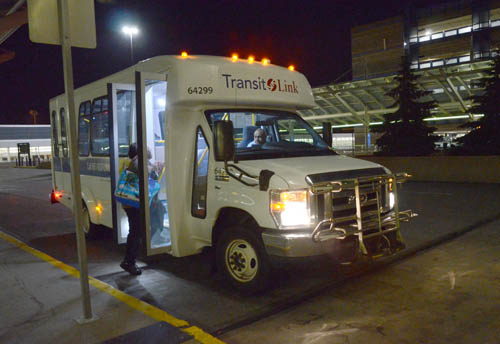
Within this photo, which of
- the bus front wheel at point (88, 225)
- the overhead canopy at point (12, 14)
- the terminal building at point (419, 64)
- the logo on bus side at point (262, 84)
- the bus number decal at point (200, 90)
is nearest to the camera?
the bus number decal at point (200, 90)

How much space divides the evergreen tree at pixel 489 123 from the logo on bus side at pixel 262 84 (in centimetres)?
1585

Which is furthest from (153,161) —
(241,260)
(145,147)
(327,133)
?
(327,133)

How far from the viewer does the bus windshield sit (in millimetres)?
5641

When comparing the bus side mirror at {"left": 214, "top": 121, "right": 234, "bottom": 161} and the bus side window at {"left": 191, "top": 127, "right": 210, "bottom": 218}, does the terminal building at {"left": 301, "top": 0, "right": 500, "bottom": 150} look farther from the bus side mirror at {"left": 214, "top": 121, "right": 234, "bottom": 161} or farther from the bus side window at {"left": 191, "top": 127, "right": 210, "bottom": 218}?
the bus side mirror at {"left": 214, "top": 121, "right": 234, "bottom": 161}

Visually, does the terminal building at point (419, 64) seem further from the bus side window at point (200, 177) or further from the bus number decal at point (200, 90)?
the bus side window at point (200, 177)

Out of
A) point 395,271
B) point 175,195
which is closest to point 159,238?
point 175,195

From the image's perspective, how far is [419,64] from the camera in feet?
137

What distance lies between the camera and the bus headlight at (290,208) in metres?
4.71

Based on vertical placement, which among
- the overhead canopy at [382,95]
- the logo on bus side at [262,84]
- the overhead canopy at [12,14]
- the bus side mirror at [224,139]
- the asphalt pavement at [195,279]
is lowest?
the asphalt pavement at [195,279]

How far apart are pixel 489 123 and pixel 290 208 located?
1776 cm

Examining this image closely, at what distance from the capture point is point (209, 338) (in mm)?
4117

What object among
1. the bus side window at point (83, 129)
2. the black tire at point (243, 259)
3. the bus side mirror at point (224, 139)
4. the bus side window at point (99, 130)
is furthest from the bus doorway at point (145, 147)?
the bus side window at point (83, 129)

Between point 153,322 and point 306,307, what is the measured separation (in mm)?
1699

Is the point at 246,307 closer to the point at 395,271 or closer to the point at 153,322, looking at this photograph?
the point at 153,322
